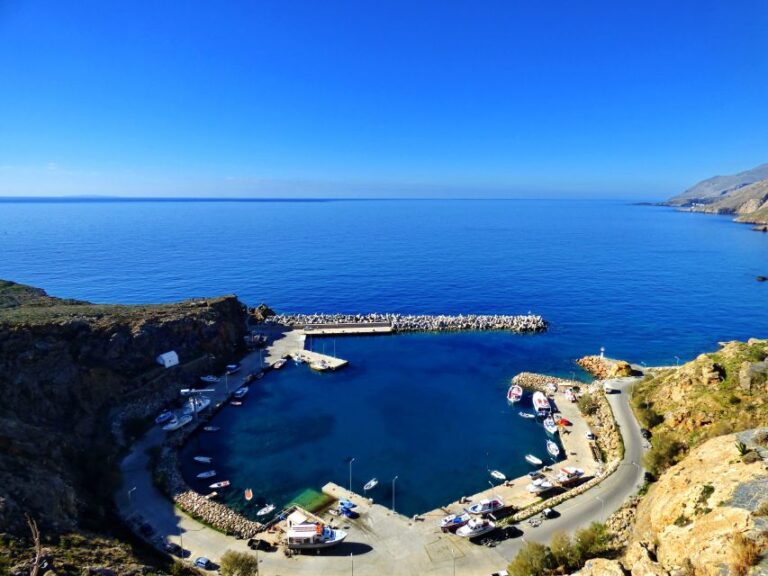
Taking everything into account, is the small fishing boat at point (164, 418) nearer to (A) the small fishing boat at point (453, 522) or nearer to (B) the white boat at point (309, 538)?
(B) the white boat at point (309, 538)

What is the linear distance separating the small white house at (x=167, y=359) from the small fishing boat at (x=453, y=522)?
44542 millimetres

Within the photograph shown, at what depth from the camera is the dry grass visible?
16.7 meters

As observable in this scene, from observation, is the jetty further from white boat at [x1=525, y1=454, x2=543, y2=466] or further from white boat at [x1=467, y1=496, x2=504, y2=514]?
white boat at [x1=467, y1=496, x2=504, y2=514]

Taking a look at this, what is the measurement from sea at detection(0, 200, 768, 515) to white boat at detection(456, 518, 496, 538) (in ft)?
18.4

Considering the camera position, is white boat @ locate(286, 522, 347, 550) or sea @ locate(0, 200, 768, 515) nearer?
white boat @ locate(286, 522, 347, 550)

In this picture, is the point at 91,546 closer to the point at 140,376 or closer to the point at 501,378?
the point at 140,376

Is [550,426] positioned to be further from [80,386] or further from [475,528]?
[80,386]

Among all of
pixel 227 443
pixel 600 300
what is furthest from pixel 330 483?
pixel 600 300

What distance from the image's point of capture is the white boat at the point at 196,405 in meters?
55.0

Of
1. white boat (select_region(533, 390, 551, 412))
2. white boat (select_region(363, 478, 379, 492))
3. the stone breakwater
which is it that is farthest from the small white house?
white boat (select_region(533, 390, 551, 412))

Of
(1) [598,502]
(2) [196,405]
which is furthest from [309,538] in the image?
(2) [196,405]

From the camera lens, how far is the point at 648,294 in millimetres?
113250

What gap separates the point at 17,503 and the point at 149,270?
396 ft

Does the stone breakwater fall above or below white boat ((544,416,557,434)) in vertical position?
above
